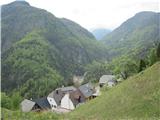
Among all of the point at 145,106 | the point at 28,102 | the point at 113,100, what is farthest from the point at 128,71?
the point at 145,106

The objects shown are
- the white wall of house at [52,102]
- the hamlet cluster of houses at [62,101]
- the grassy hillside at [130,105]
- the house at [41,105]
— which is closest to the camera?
the grassy hillside at [130,105]

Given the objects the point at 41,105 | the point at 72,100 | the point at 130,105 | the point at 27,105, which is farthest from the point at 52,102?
the point at 130,105

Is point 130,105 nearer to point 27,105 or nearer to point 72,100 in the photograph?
point 72,100

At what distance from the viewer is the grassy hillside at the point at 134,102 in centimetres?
3422

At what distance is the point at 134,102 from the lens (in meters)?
37.9

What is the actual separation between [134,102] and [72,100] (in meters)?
60.7

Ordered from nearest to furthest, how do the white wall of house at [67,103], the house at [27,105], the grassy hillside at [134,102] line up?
the grassy hillside at [134,102] → the white wall of house at [67,103] → the house at [27,105]

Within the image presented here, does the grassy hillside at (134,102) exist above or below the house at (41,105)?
above

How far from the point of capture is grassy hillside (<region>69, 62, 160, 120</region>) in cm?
3422

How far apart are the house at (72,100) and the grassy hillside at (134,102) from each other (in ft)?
164

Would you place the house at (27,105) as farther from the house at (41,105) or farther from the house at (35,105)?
the house at (41,105)

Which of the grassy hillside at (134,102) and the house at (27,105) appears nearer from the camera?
the grassy hillside at (134,102)

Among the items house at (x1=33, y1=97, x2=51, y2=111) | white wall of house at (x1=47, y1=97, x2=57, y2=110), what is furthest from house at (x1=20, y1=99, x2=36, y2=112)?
white wall of house at (x1=47, y1=97, x2=57, y2=110)

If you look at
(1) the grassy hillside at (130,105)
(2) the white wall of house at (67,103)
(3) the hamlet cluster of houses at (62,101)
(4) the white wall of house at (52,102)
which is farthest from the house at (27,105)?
(1) the grassy hillside at (130,105)
